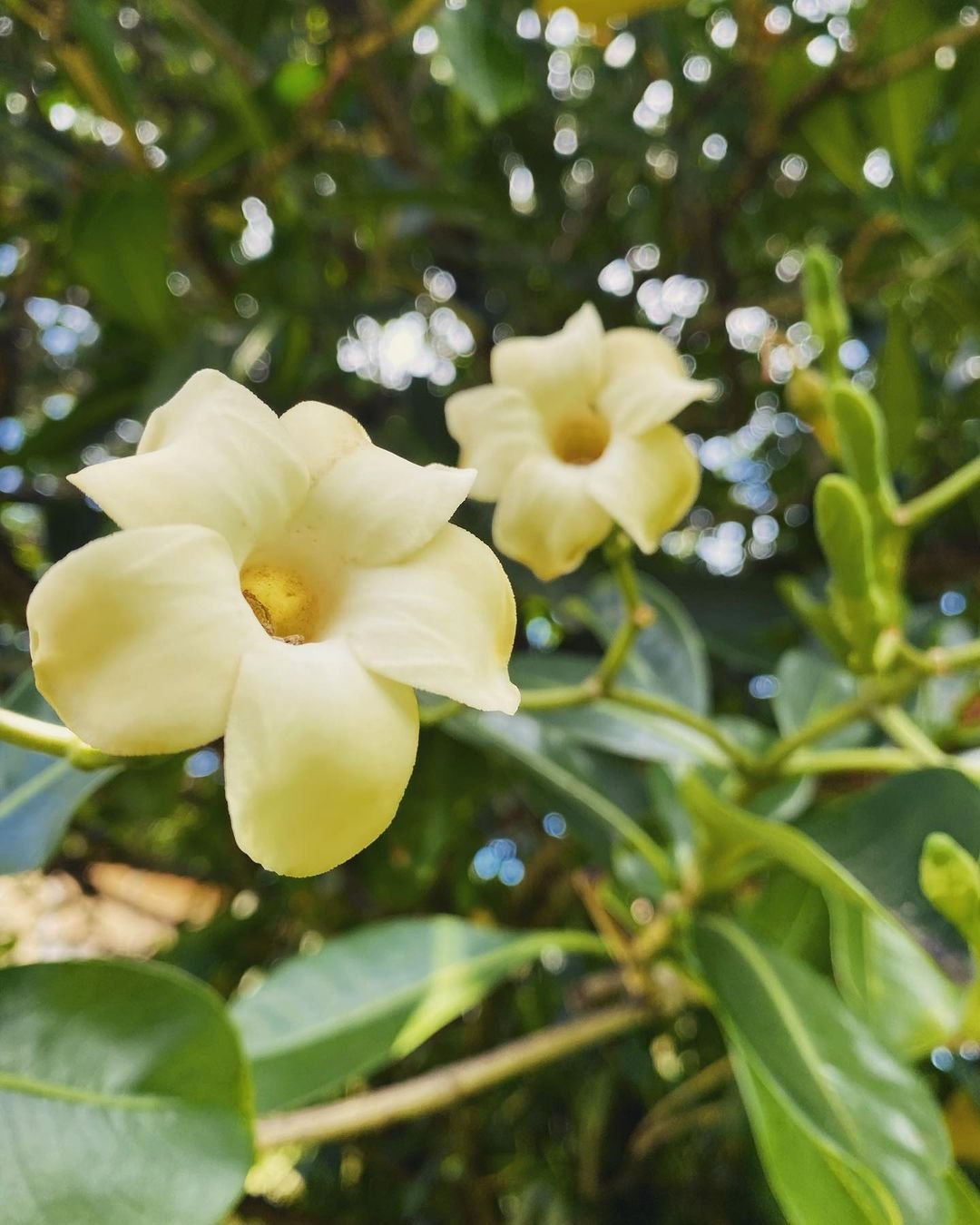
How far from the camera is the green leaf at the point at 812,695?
2.42 ft

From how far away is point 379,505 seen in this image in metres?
0.33

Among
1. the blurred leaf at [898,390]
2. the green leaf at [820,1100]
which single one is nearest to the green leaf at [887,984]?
the green leaf at [820,1100]

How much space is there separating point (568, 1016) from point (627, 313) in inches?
31.2

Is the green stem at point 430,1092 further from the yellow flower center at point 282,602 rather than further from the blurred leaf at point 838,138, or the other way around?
the blurred leaf at point 838,138

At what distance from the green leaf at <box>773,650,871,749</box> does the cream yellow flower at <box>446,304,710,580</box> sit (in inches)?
12.9

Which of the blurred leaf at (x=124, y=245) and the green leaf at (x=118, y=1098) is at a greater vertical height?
the blurred leaf at (x=124, y=245)

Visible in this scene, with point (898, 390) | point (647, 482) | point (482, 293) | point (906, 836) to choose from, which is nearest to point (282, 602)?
point (647, 482)

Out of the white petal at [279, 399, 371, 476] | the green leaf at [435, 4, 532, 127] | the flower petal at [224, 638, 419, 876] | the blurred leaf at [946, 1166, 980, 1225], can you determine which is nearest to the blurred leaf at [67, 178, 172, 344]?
the green leaf at [435, 4, 532, 127]

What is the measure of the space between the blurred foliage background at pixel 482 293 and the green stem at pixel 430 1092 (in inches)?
4.8

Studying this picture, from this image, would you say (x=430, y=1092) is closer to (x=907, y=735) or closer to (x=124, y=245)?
(x=907, y=735)

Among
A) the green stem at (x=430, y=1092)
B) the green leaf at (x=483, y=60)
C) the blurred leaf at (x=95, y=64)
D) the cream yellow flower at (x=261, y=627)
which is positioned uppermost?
the blurred leaf at (x=95, y=64)

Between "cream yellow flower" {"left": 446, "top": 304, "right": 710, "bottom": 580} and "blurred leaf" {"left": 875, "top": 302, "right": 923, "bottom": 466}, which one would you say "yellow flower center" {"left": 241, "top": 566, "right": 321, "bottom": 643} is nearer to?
"cream yellow flower" {"left": 446, "top": 304, "right": 710, "bottom": 580}

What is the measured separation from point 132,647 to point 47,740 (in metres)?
0.11

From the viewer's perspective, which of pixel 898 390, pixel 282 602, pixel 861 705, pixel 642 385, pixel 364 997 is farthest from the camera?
pixel 898 390
